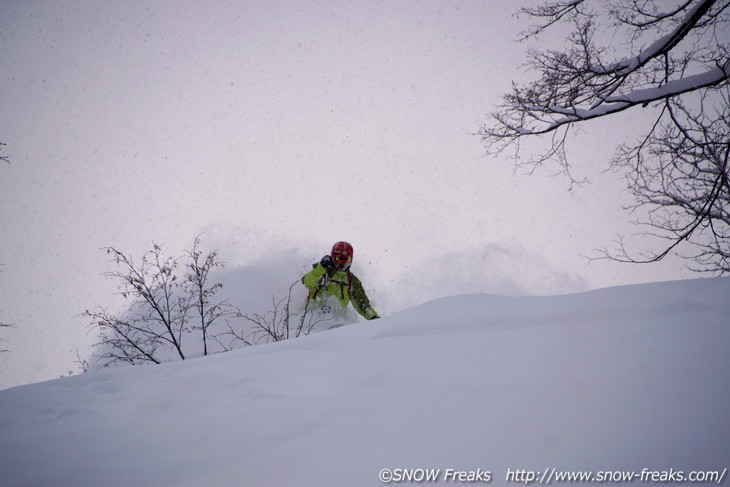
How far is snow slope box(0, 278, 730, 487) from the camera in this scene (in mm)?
1069

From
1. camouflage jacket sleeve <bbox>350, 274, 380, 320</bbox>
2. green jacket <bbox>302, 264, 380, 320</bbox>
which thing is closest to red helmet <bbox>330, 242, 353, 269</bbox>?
green jacket <bbox>302, 264, 380, 320</bbox>

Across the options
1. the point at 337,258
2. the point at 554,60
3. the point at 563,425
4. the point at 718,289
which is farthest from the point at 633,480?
the point at 337,258

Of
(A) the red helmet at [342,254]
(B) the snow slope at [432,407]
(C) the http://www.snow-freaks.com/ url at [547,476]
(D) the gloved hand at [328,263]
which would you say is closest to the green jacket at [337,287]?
(D) the gloved hand at [328,263]

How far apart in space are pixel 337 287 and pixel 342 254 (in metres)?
0.80

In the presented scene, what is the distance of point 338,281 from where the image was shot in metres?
7.52

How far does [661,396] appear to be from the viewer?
1.18 meters

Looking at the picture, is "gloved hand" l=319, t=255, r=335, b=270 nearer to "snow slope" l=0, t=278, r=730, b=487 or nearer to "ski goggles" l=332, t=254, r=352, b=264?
"ski goggles" l=332, t=254, r=352, b=264

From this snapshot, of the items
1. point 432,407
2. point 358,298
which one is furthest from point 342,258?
point 432,407

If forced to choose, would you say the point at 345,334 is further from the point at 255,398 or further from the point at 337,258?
the point at 337,258

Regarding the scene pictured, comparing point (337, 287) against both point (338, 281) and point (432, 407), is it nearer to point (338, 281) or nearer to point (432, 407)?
point (338, 281)

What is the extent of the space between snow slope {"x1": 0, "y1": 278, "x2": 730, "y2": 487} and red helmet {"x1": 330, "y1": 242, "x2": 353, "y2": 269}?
5.01 meters

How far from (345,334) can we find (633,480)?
2134mm

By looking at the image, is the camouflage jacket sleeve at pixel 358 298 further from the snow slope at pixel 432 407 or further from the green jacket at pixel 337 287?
the snow slope at pixel 432 407

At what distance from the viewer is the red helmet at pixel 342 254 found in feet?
24.6
